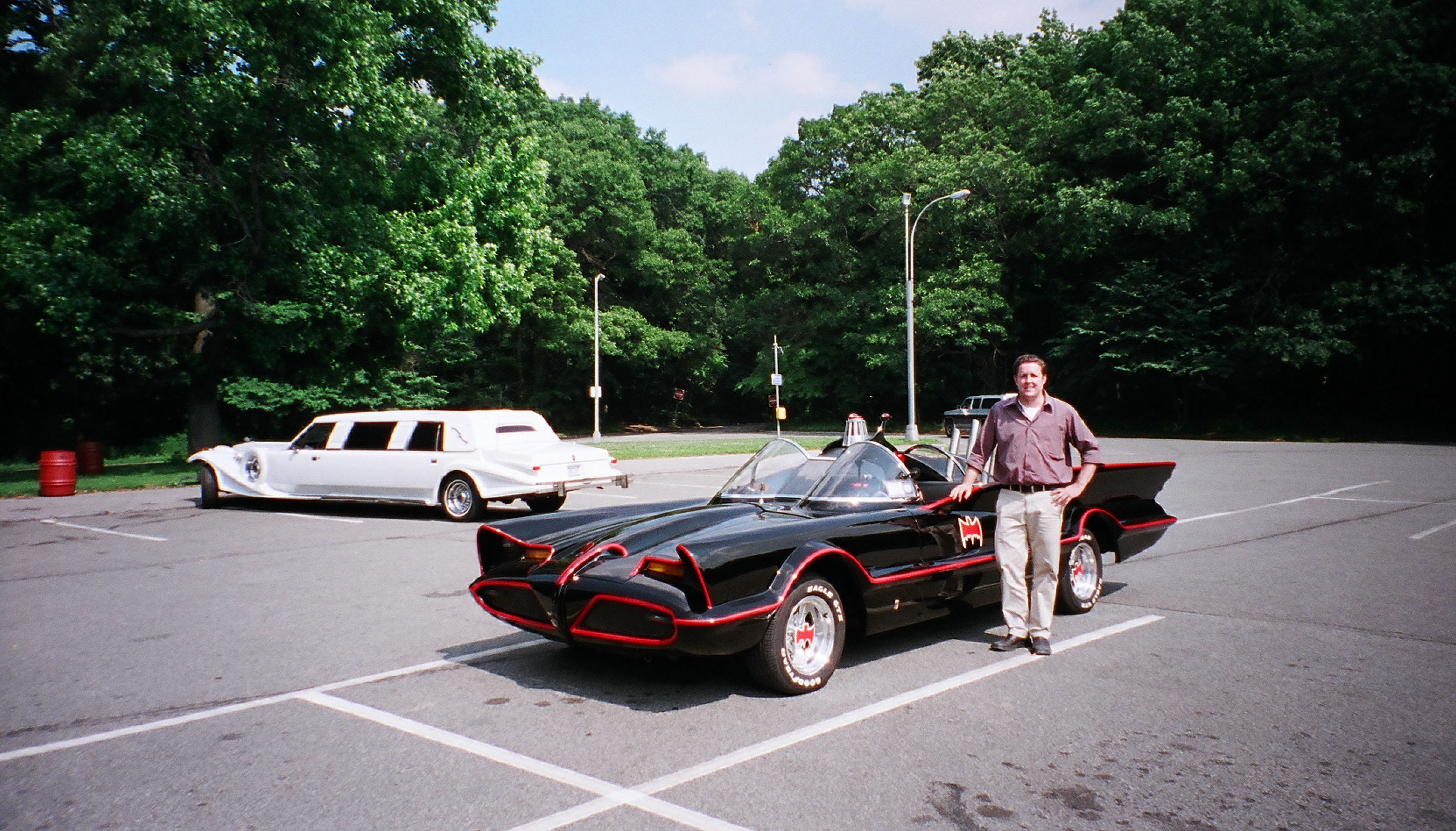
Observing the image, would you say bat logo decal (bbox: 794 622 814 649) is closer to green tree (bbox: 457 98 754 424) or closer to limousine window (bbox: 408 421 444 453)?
limousine window (bbox: 408 421 444 453)

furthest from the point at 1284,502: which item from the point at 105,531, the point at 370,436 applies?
the point at 105,531

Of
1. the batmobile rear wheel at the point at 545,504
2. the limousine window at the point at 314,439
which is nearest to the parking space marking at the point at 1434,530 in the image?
the batmobile rear wheel at the point at 545,504

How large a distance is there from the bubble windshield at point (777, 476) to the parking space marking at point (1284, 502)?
7.11 metres

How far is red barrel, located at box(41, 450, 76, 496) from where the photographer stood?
17.6 m

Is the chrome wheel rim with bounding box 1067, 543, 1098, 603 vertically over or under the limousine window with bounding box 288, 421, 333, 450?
under

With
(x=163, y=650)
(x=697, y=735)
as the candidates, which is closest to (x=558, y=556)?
(x=697, y=735)

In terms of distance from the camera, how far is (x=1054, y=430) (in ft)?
18.4

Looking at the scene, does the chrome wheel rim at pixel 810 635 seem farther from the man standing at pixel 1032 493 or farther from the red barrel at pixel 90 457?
the red barrel at pixel 90 457

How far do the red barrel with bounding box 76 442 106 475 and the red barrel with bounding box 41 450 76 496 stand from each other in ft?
19.3

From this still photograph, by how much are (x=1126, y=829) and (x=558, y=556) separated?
120 inches

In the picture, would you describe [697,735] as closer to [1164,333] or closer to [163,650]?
[163,650]

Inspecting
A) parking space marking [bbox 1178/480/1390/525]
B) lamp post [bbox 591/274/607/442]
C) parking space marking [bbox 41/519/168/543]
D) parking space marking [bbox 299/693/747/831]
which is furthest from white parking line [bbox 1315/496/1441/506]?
lamp post [bbox 591/274/607/442]

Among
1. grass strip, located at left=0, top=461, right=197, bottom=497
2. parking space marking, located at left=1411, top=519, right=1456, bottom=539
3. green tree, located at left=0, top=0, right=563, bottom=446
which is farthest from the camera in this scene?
green tree, located at left=0, top=0, right=563, bottom=446

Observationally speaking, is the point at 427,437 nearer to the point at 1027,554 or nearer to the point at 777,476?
the point at 777,476
